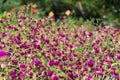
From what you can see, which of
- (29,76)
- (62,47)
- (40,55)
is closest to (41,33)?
(62,47)

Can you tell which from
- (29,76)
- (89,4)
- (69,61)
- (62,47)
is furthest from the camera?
(89,4)

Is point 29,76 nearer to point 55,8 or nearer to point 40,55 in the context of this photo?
point 40,55

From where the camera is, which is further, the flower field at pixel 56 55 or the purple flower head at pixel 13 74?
the flower field at pixel 56 55

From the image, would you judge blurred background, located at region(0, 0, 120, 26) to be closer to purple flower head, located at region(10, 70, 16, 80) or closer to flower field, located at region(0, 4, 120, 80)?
flower field, located at region(0, 4, 120, 80)

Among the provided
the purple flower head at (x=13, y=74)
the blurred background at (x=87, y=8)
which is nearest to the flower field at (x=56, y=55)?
the purple flower head at (x=13, y=74)

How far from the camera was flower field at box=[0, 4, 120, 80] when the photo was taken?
3.65 m

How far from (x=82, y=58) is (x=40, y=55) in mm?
451

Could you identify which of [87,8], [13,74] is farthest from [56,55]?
[87,8]

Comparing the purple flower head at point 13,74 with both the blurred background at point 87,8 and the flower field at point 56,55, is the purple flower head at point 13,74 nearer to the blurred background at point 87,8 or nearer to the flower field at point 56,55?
the flower field at point 56,55

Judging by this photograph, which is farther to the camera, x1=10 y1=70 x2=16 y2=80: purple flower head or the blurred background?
the blurred background

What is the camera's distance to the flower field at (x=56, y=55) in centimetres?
365

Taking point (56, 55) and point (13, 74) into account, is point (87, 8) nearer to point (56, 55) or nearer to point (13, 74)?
point (56, 55)

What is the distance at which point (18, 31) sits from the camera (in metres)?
5.84

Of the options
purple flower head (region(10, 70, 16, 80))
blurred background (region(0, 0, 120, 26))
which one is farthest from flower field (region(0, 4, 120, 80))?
blurred background (region(0, 0, 120, 26))
